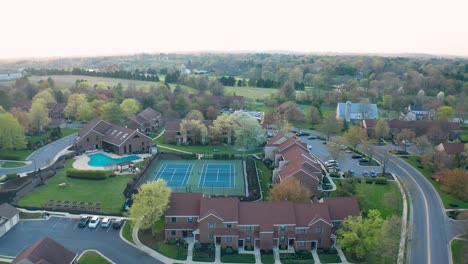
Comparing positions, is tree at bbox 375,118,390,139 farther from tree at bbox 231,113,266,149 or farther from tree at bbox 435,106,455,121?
tree at bbox 231,113,266,149

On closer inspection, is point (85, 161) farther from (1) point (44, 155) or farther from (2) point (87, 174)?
(2) point (87, 174)

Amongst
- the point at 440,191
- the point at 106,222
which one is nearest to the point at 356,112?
the point at 440,191

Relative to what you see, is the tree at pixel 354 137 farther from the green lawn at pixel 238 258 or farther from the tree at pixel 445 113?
the green lawn at pixel 238 258

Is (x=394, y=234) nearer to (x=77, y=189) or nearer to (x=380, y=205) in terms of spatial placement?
(x=380, y=205)

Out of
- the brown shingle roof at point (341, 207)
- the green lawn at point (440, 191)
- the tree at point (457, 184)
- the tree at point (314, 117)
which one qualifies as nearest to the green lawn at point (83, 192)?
the brown shingle roof at point (341, 207)

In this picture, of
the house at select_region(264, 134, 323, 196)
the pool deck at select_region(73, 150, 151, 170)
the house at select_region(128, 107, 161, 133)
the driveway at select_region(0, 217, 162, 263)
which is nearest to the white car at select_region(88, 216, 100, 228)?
the driveway at select_region(0, 217, 162, 263)
